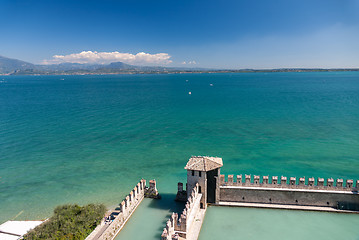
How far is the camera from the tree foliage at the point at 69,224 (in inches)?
626

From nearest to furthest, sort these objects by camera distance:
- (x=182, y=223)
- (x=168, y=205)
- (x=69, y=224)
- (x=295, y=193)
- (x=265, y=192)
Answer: (x=182, y=223) < (x=69, y=224) < (x=295, y=193) < (x=265, y=192) < (x=168, y=205)

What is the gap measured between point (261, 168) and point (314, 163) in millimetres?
7693

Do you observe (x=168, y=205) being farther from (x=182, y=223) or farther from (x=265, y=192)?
(x=265, y=192)

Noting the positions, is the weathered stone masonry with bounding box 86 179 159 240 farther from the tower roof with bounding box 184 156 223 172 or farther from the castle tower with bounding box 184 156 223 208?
the tower roof with bounding box 184 156 223 172

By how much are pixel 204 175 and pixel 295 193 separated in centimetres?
805

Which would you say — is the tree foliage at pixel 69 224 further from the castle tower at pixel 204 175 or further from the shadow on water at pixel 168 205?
the castle tower at pixel 204 175

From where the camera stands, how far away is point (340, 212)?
1977 centimetres

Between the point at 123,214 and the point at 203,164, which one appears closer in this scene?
the point at 123,214

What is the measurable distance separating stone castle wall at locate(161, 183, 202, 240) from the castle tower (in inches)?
47.6

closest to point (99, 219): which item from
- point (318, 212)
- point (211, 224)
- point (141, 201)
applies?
point (141, 201)

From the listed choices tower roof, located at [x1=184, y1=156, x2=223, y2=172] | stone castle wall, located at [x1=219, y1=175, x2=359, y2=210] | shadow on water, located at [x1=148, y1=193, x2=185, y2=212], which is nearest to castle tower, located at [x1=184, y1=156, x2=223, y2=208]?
tower roof, located at [x1=184, y1=156, x2=223, y2=172]

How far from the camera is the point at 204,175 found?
1995cm

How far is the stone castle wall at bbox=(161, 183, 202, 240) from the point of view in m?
15.2

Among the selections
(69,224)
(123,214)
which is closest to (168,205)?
(123,214)
